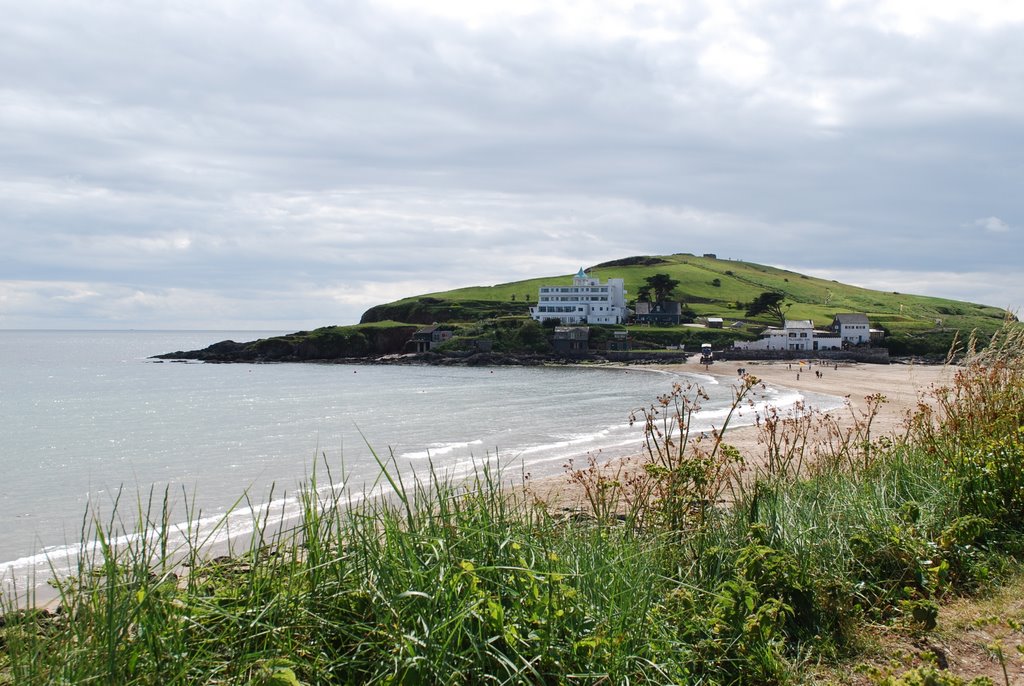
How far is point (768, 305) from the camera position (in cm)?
12950

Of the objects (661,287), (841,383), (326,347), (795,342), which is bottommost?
(841,383)

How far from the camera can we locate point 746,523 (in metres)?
5.79

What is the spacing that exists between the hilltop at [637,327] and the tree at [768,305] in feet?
4.17

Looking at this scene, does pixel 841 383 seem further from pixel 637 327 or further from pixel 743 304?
pixel 743 304

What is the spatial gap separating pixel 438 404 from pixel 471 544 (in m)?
42.5

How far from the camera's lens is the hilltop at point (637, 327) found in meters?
109

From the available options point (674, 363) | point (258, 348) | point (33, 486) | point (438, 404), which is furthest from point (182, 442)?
point (258, 348)

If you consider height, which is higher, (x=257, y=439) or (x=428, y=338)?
(x=428, y=338)

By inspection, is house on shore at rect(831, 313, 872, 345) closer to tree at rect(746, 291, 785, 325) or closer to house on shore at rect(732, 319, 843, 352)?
house on shore at rect(732, 319, 843, 352)

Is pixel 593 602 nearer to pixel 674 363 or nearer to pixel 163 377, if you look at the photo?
pixel 163 377

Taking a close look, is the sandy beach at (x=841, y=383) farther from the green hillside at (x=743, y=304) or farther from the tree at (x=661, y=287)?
the tree at (x=661, y=287)

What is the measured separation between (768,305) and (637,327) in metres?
28.5

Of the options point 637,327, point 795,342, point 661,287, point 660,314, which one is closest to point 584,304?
point 637,327

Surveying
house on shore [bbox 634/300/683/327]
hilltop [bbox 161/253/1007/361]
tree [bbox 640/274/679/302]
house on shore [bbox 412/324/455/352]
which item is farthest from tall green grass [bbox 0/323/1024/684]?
tree [bbox 640/274/679/302]
